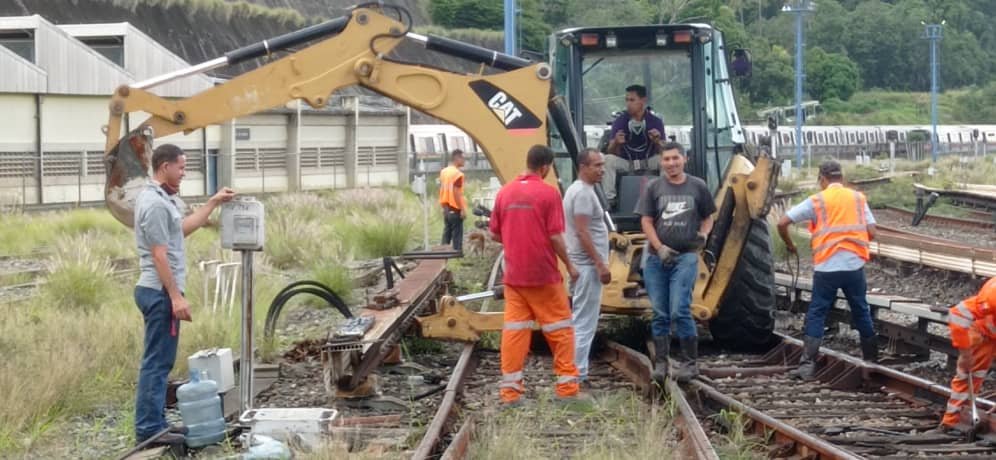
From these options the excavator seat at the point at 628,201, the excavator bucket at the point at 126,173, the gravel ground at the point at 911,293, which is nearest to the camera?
the excavator bucket at the point at 126,173

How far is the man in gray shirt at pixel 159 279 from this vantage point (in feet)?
25.3

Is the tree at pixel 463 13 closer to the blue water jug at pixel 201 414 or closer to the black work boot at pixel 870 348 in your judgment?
the black work boot at pixel 870 348

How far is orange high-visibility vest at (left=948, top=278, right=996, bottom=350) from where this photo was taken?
294 inches

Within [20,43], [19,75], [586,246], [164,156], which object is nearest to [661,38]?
[586,246]

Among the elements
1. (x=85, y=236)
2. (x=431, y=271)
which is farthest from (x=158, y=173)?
(x=85, y=236)

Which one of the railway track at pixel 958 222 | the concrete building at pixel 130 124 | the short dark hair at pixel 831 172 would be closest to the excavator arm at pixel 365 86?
the short dark hair at pixel 831 172

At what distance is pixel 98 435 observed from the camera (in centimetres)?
851

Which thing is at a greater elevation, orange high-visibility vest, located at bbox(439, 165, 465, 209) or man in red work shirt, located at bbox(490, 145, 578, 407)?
orange high-visibility vest, located at bbox(439, 165, 465, 209)

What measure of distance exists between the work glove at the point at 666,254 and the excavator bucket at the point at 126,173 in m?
3.69

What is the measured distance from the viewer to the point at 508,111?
10.2 m

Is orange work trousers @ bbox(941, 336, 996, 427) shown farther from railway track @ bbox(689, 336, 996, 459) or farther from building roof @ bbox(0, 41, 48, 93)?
building roof @ bbox(0, 41, 48, 93)

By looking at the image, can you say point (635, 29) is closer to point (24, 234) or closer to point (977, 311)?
point (977, 311)

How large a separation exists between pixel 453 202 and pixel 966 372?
13215mm

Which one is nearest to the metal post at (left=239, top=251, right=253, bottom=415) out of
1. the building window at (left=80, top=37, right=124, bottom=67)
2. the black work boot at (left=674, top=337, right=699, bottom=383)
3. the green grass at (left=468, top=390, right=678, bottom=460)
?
the green grass at (left=468, top=390, right=678, bottom=460)
